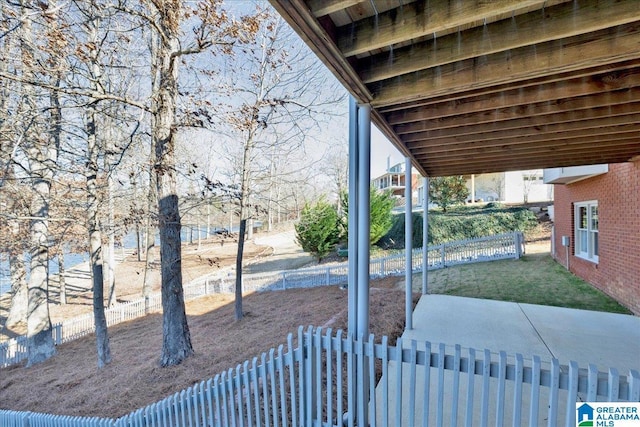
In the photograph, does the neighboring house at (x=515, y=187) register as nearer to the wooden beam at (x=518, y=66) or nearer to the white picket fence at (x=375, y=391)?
the wooden beam at (x=518, y=66)

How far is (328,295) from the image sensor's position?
30.7 ft

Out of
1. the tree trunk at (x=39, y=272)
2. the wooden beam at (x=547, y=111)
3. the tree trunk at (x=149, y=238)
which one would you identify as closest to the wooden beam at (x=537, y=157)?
the wooden beam at (x=547, y=111)

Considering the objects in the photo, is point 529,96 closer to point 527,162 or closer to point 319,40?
point 319,40

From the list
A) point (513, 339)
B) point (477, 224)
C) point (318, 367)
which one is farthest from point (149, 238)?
point (477, 224)

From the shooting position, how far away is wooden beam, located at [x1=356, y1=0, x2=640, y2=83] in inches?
69.2

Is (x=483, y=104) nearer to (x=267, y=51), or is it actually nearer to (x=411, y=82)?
(x=411, y=82)

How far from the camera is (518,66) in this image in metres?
2.22

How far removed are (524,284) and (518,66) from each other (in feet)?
25.1

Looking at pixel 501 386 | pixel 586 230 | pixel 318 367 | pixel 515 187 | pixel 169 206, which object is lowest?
pixel 318 367

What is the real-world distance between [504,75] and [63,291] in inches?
651

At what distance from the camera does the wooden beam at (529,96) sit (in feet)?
8.22

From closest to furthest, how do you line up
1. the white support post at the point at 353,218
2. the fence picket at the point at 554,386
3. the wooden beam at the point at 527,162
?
the fence picket at the point at 554,386 < the white support post at the point at 353,218 < the wooden beam at the point at 527,162

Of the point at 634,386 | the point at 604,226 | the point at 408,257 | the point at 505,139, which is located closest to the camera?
the point at 634,386

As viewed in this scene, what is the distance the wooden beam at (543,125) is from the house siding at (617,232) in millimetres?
2991
